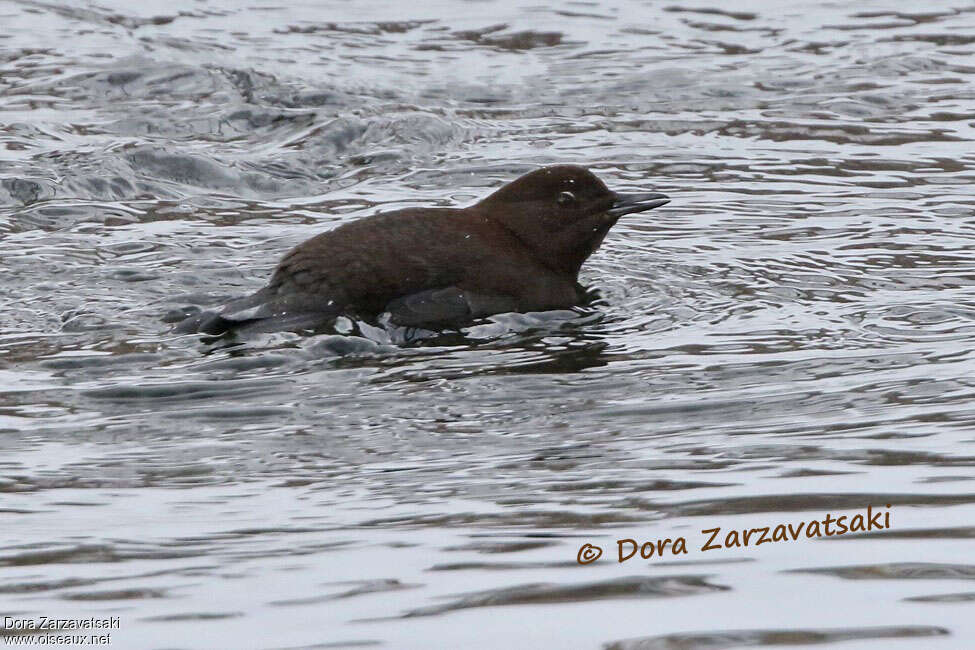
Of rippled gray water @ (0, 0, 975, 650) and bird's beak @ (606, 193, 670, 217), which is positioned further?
bird's beak @ (606, 193, 670, 217)

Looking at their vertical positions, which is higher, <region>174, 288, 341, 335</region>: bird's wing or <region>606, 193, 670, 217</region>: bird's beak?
<region>606, 193, 670, 217</region>: bird's beak

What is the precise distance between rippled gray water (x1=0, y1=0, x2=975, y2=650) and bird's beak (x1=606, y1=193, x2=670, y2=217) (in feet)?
1.14

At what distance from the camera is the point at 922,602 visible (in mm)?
3818

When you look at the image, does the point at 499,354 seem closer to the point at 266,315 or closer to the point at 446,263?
the point at 446,263

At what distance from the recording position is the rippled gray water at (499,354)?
4.05 metres
